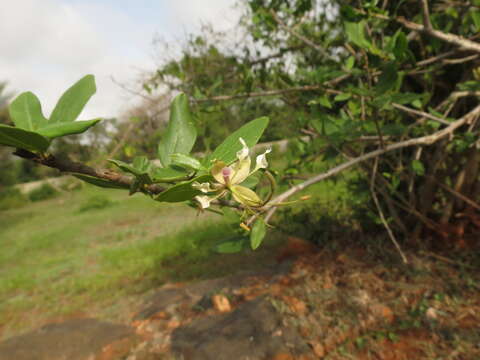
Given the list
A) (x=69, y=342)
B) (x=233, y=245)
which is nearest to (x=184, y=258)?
(x=69, y=342)

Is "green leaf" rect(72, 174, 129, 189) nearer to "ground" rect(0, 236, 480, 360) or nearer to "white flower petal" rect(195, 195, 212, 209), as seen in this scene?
"white flower petal" rect(195, 195, 212, 209)

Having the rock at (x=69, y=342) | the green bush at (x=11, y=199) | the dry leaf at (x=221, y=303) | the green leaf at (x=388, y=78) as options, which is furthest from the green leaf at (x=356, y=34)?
the green bush at (x=11, y=199)

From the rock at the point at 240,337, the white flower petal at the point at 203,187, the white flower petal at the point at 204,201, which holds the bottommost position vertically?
the rock at the point at 240,337

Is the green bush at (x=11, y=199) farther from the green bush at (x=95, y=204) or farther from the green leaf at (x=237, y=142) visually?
the green leaf at (x=237, y=142)

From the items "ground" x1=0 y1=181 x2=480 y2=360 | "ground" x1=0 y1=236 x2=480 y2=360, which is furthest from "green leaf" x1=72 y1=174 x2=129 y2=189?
"ground" x1=0 y1=236 x2=480 y2=360

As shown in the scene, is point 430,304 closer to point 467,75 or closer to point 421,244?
point 421,244

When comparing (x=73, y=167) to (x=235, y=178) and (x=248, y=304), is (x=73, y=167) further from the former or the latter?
(x=248, y=304)
